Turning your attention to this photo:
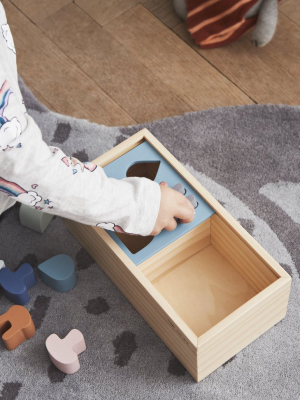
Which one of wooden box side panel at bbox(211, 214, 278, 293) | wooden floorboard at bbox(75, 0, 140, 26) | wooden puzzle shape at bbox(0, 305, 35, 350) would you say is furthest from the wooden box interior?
wooden floorboard at bbox(75, 0, 140, 26)

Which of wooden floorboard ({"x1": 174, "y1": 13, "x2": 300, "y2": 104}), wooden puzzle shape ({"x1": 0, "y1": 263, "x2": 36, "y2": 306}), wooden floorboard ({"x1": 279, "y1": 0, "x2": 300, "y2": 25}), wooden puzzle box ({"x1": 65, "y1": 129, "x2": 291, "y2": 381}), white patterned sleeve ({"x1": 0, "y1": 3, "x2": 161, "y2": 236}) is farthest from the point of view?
wooden floorboard ({"x1": 279, "y1": 0, "x2": 300, "y2": 25})

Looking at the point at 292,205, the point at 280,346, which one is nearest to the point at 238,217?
the point at 292,205

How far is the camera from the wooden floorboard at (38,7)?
1.59 metres

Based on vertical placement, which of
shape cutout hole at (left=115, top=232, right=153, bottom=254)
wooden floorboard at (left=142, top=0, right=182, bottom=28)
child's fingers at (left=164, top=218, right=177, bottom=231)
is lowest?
shape cutout hole at (left=115, top=232, right=153, bottom=254)

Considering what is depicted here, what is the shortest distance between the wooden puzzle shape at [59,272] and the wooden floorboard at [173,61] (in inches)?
19.1

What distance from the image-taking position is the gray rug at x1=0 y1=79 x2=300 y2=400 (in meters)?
1.09

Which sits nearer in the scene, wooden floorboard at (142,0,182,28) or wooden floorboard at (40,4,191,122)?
wooden floorboard at (40,4,191,122)

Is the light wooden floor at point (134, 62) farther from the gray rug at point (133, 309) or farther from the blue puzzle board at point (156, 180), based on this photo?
the blue puzzle board at point (156, 180)

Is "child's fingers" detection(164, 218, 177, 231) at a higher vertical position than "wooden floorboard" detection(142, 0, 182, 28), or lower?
lower

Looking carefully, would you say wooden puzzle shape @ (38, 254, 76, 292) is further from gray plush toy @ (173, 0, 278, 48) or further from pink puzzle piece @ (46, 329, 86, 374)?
gray plush toy @ (173, 0, 278, 48)

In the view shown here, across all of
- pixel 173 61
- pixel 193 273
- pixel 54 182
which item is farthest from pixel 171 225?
pixel 173 61

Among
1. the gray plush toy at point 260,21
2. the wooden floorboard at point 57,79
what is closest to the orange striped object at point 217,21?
the gray plush toy at point 260,21

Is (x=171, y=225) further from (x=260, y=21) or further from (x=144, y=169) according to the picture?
(x=260, y=21)

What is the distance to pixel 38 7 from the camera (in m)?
1.61
